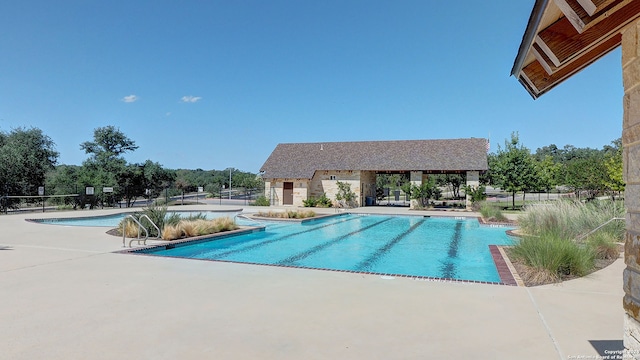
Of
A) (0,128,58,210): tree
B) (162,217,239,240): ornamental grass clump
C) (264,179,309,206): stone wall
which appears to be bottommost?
(162,217,239,240): ornamental grass clump

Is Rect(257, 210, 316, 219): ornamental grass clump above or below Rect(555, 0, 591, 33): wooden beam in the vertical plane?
below

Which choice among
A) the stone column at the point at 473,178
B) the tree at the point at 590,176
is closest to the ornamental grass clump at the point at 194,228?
the stone column at the point at 473,178

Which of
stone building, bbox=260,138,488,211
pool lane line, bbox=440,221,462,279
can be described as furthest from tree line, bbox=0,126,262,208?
pool lane line, bbox=440,221,462,279

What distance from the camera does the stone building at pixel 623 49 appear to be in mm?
1807

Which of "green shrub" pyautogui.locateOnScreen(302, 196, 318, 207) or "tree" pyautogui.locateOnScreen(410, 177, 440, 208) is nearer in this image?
"tree" pyautogui.locateOnScreen(410, 177, 440, 208)

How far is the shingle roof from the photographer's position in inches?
1001

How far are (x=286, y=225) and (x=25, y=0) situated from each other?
12481 millimetres

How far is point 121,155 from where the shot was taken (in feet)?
103

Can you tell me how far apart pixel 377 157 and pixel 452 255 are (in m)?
18.7

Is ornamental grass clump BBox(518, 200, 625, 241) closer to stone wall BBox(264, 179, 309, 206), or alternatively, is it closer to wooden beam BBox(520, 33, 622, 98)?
wooden beam BBox(520, 33, 622, 98)

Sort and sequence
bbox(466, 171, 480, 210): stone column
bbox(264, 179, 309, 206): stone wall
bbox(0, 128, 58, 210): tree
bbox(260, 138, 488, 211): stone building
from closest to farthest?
bbox(0, 128, 58, 210): tree → bbox(466, 171, 480, 210): stone column → bbox(260, 138, 488, 211): stone building → bbox(264, 179, 309, 206): stone wall

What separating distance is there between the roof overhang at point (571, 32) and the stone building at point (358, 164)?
910 inches

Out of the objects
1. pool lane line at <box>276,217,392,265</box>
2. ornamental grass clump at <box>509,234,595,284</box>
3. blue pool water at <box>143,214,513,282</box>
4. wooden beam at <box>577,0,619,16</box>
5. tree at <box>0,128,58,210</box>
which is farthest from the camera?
tree at <box>0,128,58,210</box>

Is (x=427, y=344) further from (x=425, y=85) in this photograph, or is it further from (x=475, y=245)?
(x=425, y=85)
